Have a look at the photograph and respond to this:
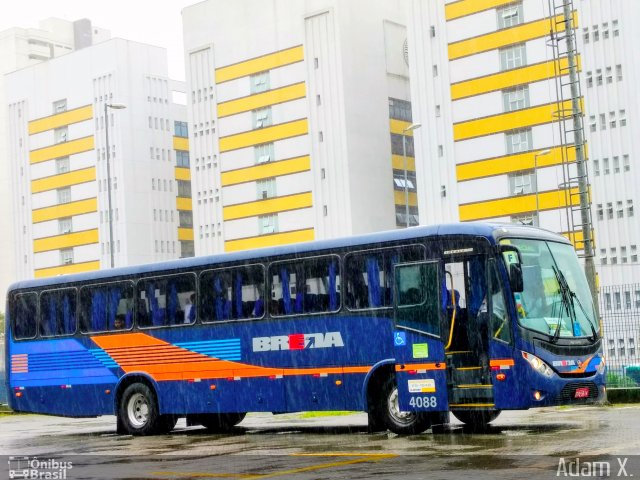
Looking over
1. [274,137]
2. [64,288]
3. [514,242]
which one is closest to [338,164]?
[274,137]

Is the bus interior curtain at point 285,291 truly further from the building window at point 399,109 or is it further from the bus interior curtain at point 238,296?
the building window at point 399,109

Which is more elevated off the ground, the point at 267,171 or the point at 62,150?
the point at 62,150

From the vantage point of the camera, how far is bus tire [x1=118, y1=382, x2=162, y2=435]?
21219mm

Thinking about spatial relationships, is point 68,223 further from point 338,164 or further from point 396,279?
point 396,279

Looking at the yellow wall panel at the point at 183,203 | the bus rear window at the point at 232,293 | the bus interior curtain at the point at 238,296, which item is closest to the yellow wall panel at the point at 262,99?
the yellow wall panel at the point at 183,203

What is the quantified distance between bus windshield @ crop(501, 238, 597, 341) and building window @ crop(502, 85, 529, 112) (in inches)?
2314

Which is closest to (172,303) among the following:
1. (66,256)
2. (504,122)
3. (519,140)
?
(519,140)

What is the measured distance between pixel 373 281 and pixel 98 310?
6705 mm

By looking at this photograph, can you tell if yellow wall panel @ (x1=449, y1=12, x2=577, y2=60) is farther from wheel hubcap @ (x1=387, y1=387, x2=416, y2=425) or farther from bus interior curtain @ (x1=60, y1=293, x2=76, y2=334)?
wheel hubcap @ (x1=387, y1=387, x2=416, y2=425)

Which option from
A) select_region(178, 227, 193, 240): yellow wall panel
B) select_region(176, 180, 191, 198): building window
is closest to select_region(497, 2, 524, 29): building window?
select_region(176, 180, 191, 198): building window

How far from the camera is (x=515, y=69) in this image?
246ft

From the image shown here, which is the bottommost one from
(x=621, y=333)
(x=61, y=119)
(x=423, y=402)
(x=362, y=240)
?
(x=423, y=402)

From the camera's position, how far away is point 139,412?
21.5m

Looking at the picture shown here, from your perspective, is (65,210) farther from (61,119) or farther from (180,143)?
(180,143)
